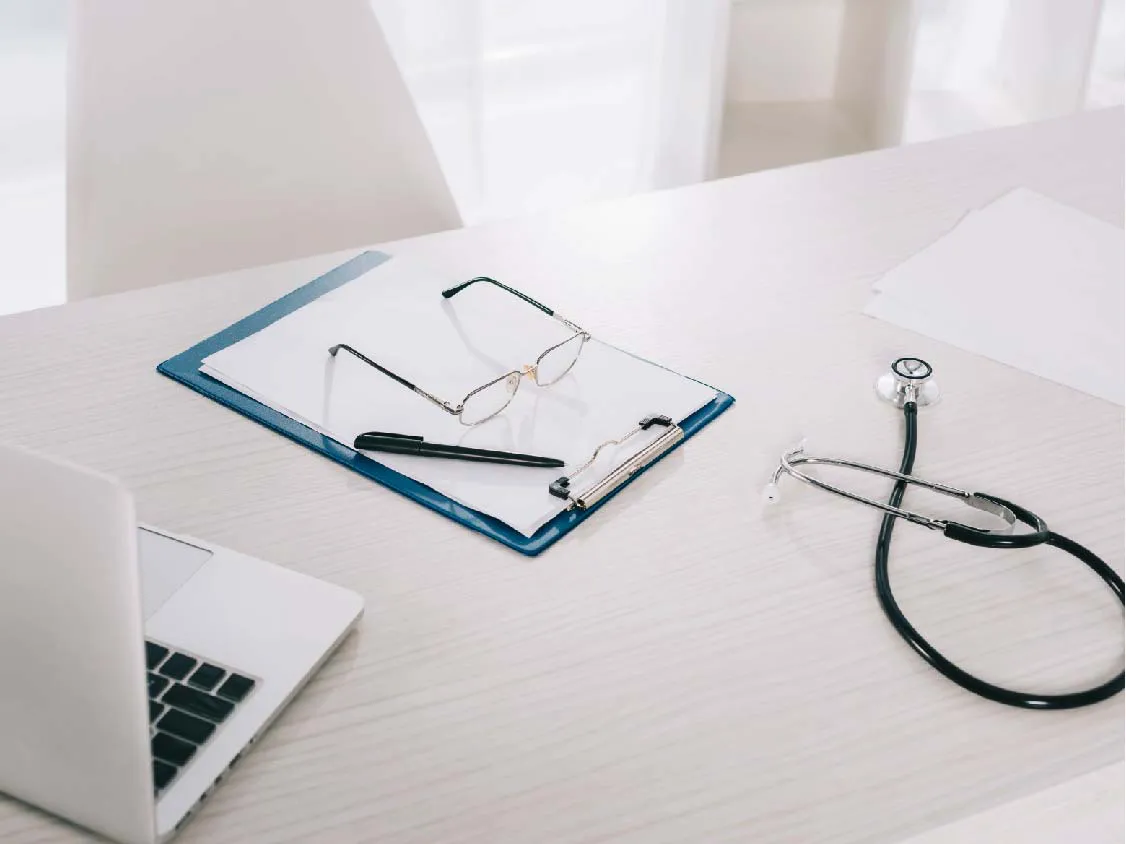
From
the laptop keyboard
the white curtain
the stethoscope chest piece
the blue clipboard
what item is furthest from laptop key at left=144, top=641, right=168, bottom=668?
the white curtain

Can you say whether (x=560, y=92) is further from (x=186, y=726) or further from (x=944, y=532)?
(x=186, y=726)

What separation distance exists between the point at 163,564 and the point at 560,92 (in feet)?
6.37

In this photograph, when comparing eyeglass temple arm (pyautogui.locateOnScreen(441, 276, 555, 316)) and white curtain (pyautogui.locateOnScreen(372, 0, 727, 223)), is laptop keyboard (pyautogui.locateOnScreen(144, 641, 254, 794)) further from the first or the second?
white curtain (pyautogui.locateOnScreen(372, 0, 727, 223))

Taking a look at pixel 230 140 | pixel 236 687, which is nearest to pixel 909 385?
pixel 236 687

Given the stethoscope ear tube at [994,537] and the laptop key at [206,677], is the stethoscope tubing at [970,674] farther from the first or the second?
the laptop key at [206,677]

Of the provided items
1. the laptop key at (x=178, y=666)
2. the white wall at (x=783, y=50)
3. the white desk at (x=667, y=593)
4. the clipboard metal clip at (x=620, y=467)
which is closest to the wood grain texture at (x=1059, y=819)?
the white desk at (x=667, y=593)

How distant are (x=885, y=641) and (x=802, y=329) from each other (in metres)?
0.34

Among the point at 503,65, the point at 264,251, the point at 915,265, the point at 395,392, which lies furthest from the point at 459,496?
the point at 503,65

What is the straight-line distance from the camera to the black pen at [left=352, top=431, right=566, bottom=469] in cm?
77

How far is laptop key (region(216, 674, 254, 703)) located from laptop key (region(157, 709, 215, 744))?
20mm

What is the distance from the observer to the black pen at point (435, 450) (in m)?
0.77

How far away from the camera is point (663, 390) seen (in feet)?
2.81

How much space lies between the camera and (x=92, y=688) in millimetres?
489

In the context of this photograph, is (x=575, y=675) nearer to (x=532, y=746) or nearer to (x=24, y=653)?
(x=532, y=746)
